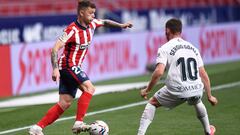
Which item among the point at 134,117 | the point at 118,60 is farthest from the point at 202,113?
the point at 118,60

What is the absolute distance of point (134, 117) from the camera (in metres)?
14.5

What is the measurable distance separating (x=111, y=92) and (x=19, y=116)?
4.20 metres

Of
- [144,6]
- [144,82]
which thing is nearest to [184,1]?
[144,6]

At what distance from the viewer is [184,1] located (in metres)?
33.5

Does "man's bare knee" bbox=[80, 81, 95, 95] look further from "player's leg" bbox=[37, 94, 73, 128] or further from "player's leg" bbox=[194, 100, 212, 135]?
"player's leg" bbox=[194, 100, 212, 135]

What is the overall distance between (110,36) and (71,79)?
41.0 ft

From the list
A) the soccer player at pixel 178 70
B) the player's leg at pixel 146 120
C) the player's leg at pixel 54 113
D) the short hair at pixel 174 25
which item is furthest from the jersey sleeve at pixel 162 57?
the player's leg at pixel 54 113

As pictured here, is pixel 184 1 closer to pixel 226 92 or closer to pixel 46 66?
pixel 46 66

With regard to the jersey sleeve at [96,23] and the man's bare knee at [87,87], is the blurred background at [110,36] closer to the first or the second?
the jersey sleeve at [96,23]

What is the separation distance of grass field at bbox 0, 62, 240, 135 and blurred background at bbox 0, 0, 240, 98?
3.04 meters

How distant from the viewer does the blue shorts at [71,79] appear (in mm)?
11672

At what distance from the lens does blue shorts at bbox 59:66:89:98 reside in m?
11.7

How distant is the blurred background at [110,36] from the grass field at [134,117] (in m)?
3.04

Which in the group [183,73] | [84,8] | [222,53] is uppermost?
[84,8]
